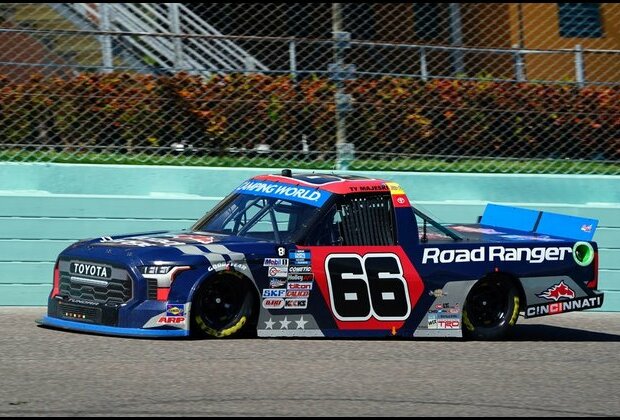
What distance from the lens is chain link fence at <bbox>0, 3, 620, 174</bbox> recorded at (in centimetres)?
1099

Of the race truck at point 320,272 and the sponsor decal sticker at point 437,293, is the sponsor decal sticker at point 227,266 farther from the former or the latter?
the sponsor decal sticker at point 437,293

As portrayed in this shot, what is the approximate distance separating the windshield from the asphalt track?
89 cm

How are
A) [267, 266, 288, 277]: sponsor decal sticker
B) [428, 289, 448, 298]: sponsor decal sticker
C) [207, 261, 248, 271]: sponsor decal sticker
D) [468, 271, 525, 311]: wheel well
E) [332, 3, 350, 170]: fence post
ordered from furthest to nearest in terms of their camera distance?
[332, 3, 350, 170]: fence post, [468, 271, 525, 311]: wheel well, [428, 289, 448, 298]: sponsor decal sticker, [267, 266, 288, 277]: sponsor decal sticker, [207, 261, 248, 271]: sponsor decal sticker

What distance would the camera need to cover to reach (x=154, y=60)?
1121 cm

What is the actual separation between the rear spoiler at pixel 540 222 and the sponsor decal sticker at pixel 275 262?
2.63 meters

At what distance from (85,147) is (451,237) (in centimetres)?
369

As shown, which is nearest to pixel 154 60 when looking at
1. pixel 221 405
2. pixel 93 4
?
pixel 93 4

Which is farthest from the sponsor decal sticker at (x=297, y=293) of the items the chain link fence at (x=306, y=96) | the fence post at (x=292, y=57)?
the fence post at (x=292, y=57)

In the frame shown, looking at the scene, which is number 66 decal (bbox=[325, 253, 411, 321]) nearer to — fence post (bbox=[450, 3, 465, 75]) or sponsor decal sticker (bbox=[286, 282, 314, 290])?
sponsor decal sticker (bbox=[286, 282, 314, 290])

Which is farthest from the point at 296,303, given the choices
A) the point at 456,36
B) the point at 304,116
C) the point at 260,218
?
the point at 456,36

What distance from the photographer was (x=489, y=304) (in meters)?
9.70

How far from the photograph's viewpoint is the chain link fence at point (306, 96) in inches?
433

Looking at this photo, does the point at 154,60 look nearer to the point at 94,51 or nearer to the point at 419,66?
the point at 94,51

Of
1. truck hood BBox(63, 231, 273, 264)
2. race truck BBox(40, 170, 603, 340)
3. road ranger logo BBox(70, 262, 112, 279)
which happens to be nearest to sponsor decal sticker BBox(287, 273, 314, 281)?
race truck BBox(40, 170, 603, 340)
